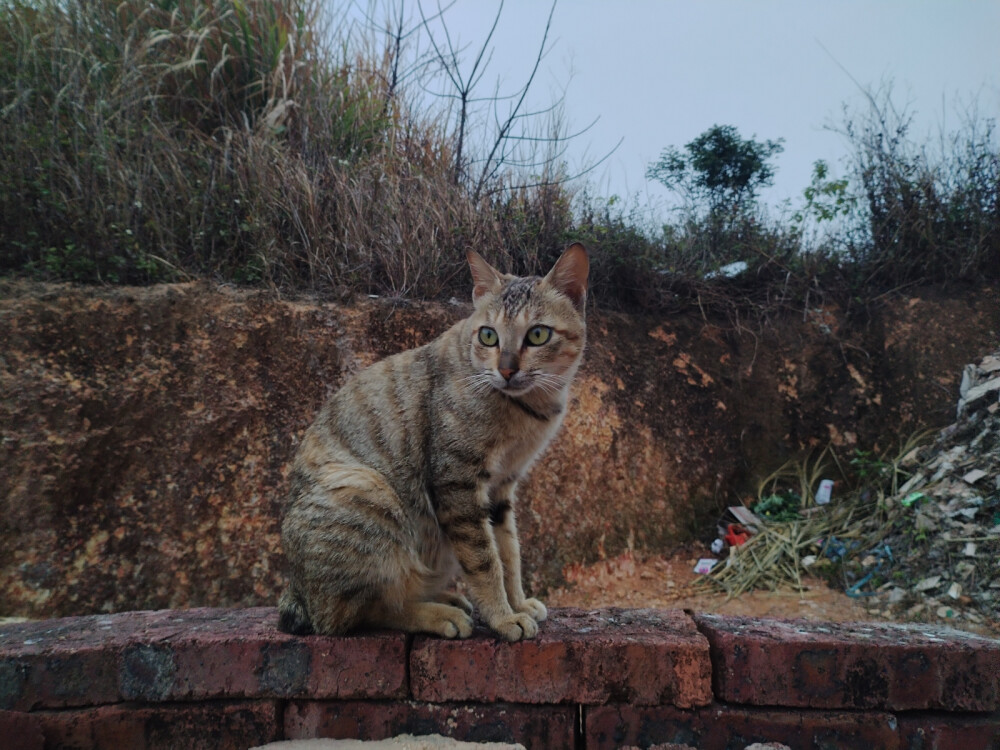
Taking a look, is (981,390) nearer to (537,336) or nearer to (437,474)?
(537,336)

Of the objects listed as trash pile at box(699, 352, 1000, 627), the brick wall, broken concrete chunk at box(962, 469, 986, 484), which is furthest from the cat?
broken concrete chunk at box(962, 469, 986, 484)

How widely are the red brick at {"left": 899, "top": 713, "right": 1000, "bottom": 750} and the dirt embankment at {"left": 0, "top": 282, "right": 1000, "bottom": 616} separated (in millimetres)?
2237

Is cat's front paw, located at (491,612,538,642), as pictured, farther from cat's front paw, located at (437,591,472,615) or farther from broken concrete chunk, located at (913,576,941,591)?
broken concrete chunk, located at (913,576,941,591)

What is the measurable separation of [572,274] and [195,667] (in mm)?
1663

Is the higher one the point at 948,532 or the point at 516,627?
the point at 516,627

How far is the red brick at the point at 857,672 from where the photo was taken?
1.63 m

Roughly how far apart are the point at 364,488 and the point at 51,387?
2460mm

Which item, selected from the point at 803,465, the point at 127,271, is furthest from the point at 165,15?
the point at 803,465

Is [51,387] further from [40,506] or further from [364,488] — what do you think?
[364,488]

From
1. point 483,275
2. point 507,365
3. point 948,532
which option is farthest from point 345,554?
point 948,532

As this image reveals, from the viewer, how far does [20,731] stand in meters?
1.60

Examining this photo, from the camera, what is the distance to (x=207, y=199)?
414 cm

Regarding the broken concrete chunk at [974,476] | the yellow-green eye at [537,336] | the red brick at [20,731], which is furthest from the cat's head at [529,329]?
the broken concrete chunk at [974,476]

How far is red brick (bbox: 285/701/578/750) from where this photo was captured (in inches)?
68.2
